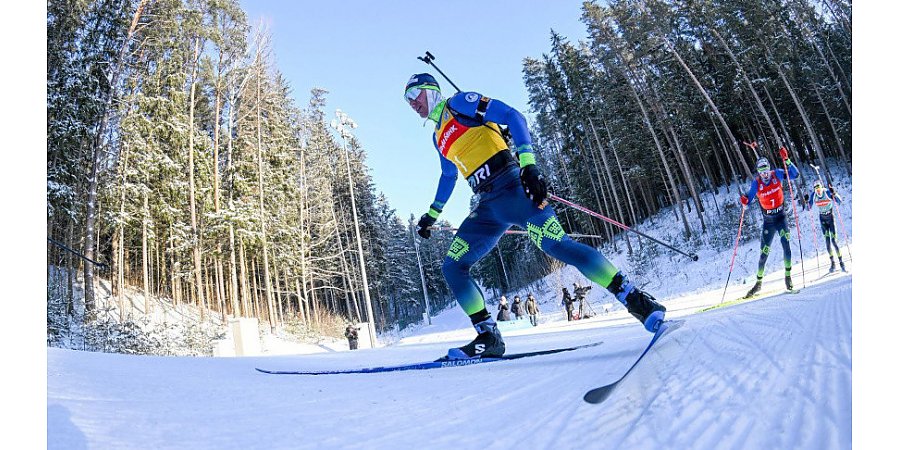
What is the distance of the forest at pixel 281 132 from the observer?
1257cm

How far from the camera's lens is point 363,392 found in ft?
5.65

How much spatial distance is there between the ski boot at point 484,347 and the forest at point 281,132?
12.1m

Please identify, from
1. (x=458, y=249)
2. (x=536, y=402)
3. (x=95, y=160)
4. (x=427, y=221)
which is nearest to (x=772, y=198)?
(x=427, y=221)

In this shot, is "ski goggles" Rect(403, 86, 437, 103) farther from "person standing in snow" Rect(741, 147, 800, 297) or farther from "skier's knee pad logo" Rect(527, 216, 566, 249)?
"person standing in snow" Rect(741, 147, 800, 297)

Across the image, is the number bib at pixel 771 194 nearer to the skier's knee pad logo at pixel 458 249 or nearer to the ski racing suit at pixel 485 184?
the ski racing suit at pixel 485 184

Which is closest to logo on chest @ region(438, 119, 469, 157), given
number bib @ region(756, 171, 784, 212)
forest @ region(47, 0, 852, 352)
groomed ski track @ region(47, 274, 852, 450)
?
groomed ski track @ region(47, 274, 852, 450)

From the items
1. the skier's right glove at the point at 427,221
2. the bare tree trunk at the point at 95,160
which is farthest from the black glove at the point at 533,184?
the bare tree trunk at the point at 95,160

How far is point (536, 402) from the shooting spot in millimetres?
1231

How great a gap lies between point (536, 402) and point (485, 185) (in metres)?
1.34
